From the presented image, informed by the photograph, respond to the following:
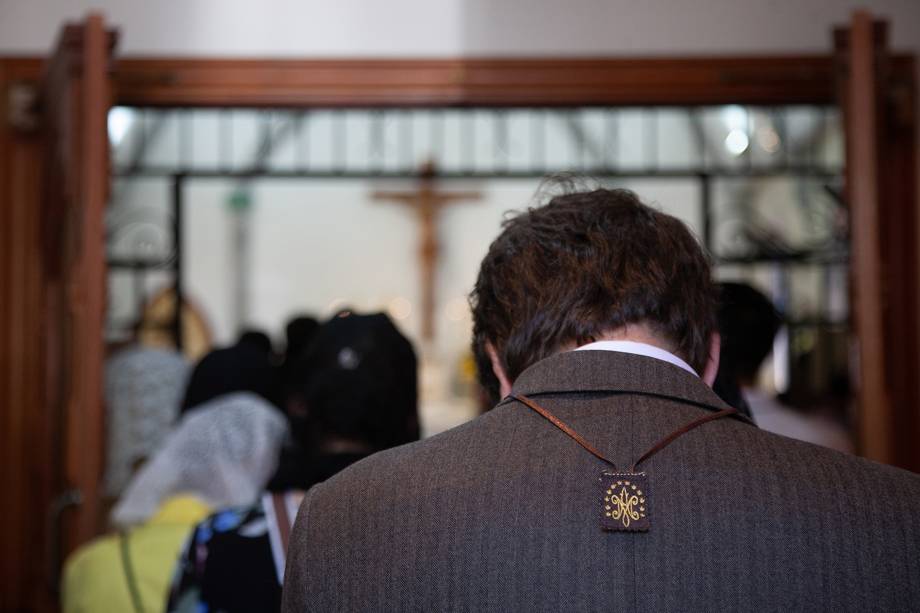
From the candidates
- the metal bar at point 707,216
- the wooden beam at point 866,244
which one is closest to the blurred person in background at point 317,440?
the wooden beam at point 866,244

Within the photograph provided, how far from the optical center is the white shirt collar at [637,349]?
3.34 feet

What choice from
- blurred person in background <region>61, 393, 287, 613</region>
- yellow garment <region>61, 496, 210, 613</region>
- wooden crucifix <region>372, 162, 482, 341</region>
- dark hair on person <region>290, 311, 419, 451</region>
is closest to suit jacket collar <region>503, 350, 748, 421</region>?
dark hair on person <region>290, 311, 419, 451</region>

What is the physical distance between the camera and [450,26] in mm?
3824

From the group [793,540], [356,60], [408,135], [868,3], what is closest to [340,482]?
[793,540]

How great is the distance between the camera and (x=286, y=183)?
35.6 feet

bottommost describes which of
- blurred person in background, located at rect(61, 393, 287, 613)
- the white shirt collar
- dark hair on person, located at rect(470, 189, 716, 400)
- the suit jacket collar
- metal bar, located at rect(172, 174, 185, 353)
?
blurred person in background, located at rect(61, 393, 287, 613)

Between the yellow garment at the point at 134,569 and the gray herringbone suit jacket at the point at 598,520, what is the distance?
911 mm

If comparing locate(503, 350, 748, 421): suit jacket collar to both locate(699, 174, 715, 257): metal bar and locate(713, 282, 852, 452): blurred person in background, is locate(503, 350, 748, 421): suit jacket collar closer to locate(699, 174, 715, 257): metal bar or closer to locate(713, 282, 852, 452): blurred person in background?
A: locate(713, 282, 852, 452): blurred person in background

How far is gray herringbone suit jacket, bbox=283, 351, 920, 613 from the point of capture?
888mm

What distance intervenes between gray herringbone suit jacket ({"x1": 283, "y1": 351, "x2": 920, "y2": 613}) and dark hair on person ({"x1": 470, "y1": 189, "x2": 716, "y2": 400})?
0.05m

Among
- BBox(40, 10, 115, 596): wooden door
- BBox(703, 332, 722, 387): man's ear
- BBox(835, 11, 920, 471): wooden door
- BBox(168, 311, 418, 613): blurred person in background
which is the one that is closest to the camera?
BBox(703, 332, 722, 387): man's ear

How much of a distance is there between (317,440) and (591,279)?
0.97 meters

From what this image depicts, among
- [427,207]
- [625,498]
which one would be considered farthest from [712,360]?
[427,207]

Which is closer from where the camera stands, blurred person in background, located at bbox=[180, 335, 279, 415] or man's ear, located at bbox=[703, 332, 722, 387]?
man's ear, located at bbox=[703, 332, 722, 387]
